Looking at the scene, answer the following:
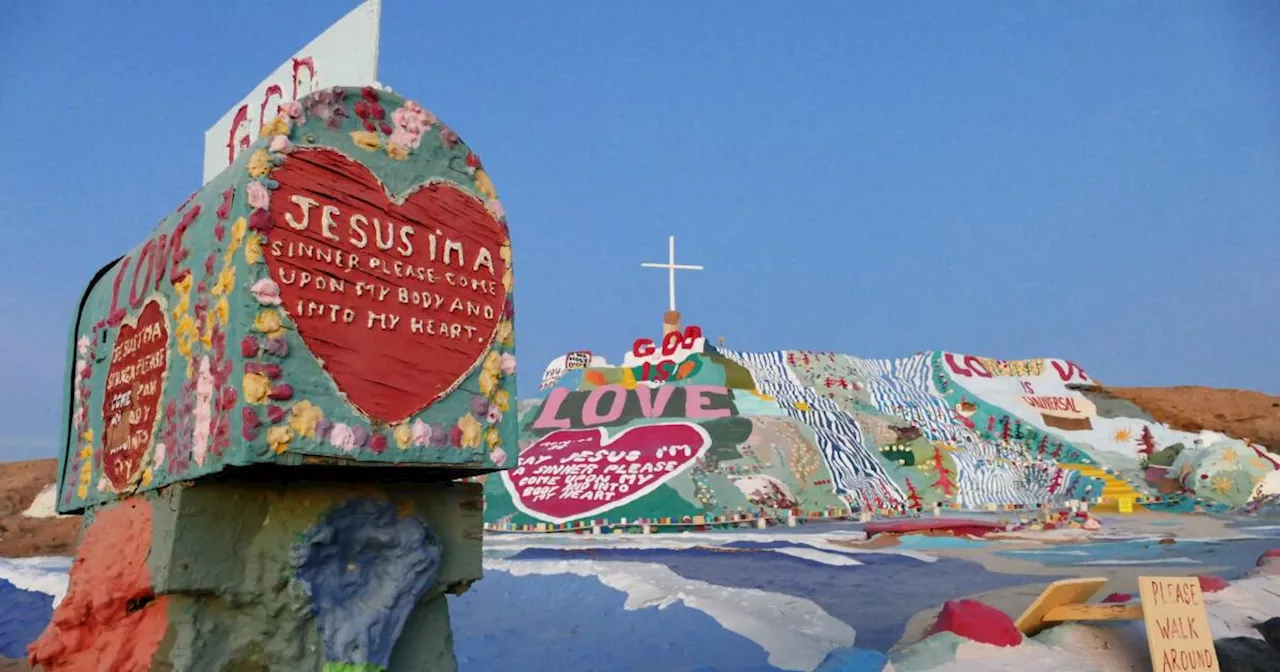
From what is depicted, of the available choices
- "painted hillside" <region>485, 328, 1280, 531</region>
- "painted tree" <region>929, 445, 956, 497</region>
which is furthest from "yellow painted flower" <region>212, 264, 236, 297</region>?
"painted tree" <region>929, 445, 956, 497</region>

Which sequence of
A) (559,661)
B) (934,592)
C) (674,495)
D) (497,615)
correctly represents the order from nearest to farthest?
(559,661) → (497,615) → (934,592) → (674,495)

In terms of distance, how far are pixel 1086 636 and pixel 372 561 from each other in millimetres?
3977

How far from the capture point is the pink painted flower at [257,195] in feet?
7.61

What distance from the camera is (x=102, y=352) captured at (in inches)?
126

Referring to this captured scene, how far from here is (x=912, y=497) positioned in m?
17.0

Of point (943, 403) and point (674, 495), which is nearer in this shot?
point (674, 495)

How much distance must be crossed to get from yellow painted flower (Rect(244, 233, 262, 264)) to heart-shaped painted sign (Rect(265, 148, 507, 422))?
31 mm

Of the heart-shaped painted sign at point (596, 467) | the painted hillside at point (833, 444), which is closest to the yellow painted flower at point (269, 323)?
the heart-shaped painted sign at point (596, 467)

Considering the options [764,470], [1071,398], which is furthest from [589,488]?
[1071,398]

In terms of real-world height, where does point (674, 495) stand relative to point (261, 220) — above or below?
below

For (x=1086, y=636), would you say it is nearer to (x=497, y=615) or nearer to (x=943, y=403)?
(x=497, y=615)

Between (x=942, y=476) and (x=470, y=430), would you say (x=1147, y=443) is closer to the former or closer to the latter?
(x=942, y=476)

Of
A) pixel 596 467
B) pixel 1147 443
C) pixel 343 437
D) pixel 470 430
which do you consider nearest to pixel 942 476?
pixel 1147 443

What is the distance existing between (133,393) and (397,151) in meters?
1.27
